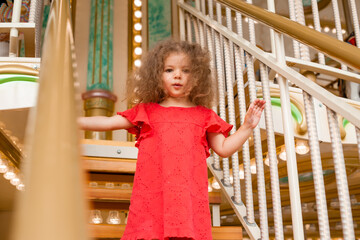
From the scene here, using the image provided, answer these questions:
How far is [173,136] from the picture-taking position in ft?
4.55

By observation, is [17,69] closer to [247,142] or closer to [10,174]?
[10,174]

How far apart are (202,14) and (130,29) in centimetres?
211

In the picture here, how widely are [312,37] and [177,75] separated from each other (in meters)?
0.49

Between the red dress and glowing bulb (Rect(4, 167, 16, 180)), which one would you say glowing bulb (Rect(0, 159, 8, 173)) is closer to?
glowing bulb (Rect(4, 167, 16, 180))

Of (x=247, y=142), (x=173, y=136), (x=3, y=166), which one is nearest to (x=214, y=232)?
(x=247, y=142)

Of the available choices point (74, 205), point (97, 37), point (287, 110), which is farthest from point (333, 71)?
point (97, 37)

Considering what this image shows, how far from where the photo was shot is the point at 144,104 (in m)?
1.50

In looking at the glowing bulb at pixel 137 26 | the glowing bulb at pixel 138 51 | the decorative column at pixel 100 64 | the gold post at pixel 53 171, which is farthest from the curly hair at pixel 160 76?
the glowing bulb at pixel 137 26

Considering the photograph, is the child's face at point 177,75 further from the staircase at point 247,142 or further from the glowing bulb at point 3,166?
the glowing bulb at point 3,166

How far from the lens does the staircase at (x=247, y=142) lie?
0.37 metres

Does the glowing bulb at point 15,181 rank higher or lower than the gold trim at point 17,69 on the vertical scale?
lower

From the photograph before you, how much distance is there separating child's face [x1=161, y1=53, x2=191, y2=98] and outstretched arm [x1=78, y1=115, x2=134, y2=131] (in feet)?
0.65

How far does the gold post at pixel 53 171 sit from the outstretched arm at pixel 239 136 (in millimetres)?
957

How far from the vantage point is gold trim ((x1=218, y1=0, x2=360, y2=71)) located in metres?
1.10
